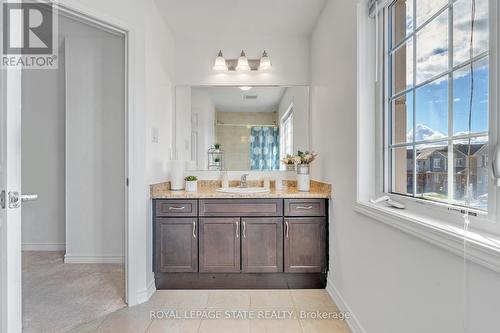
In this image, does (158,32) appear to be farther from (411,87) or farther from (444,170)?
(444,170)

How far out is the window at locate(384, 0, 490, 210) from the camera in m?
1.04

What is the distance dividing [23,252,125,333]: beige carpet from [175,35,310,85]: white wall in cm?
213

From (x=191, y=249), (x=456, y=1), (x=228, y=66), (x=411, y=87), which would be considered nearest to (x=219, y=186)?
(x=191, y=249)

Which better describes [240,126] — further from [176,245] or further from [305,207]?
[176,245]

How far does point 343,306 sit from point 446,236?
Answer: 1.38 m

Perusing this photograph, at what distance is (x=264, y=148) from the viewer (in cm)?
320

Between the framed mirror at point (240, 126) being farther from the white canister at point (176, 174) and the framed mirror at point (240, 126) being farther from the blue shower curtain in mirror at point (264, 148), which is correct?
the white canister at point (176, 174)

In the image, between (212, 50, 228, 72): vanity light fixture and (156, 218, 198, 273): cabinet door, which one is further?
(212, 50, 228, 72): vanity light fixture

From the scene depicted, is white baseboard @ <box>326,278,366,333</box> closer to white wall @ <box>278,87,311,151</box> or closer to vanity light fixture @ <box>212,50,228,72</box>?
white wall @ <box>278,87,311,151</box>

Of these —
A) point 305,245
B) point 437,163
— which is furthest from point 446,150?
point 305,245

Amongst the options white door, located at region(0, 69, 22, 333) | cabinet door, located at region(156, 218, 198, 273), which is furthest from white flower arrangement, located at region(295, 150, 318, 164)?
white door, located at region(0, 69, 22, 333)

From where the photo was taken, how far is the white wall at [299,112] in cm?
316

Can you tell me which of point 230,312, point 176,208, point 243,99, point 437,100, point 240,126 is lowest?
point 230,312

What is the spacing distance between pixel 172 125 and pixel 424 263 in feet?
8.72
